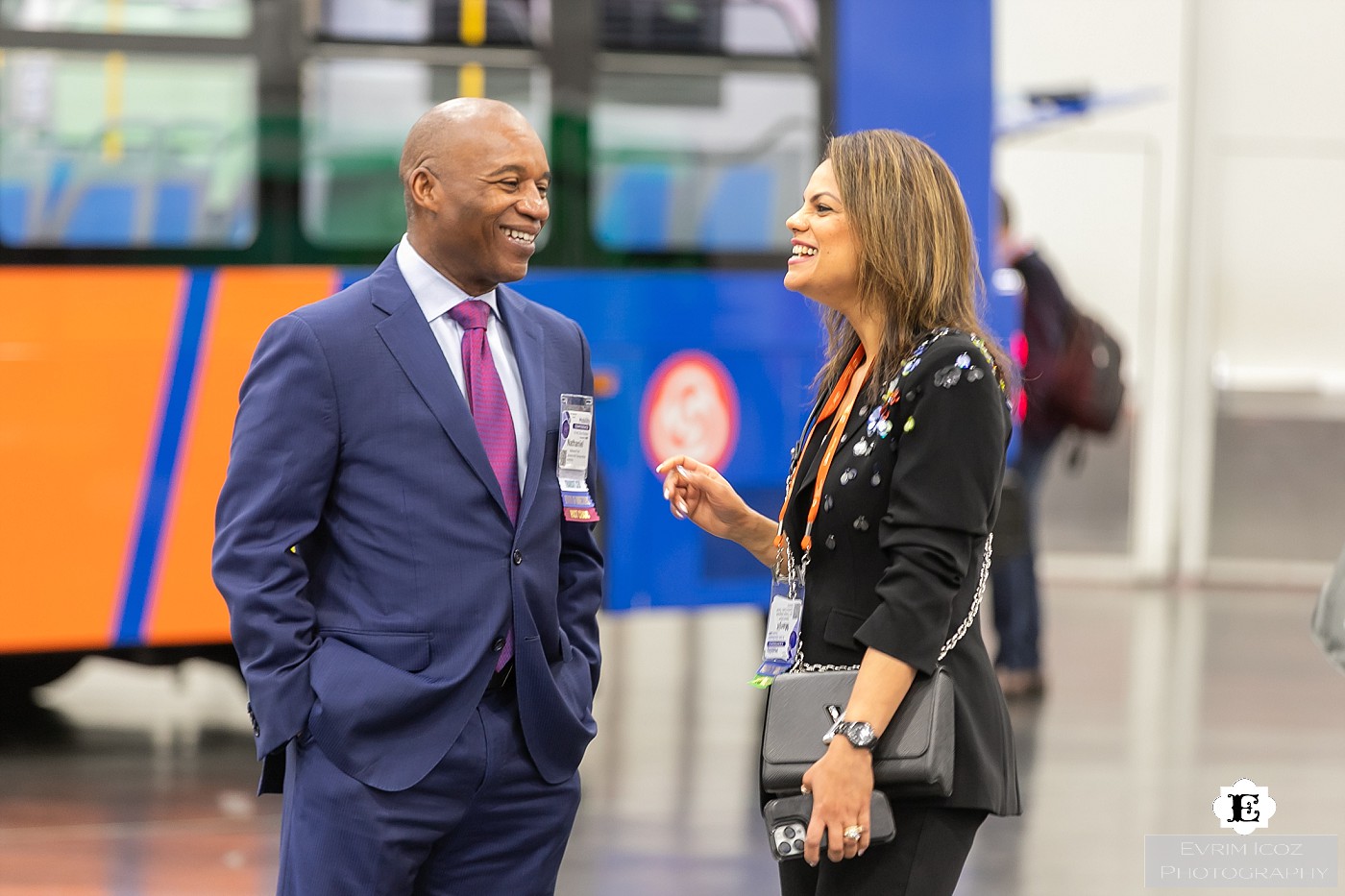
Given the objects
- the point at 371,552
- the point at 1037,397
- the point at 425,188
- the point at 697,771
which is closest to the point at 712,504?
the point at 371,552

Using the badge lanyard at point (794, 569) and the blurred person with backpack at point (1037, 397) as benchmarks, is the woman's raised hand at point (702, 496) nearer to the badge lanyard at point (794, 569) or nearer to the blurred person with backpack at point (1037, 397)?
the badge lanyard at point (794, 569)

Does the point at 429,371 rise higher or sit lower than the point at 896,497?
higher

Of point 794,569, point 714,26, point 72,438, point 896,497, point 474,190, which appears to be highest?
point 714,26

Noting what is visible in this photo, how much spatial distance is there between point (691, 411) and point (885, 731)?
4520 mm

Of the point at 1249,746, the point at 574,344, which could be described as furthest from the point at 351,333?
the point at 1249,746

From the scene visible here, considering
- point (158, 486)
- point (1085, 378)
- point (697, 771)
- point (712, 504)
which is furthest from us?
point (1085, 378)

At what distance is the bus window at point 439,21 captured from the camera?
660cm

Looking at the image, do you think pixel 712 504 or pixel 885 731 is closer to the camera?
pixel 885 731

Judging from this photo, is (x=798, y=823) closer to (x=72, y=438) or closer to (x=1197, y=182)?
(x=72, y=438)

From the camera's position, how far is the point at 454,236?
2.75 m

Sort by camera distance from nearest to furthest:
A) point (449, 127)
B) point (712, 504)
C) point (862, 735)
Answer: point (862, 735) → point (449, 127) → point (712, 504)

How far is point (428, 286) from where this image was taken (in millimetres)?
2775

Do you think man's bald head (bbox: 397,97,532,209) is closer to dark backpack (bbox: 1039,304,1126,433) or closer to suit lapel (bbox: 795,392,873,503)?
suit lapel (bbox: 795,392,873,503)

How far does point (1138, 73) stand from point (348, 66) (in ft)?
23.4
